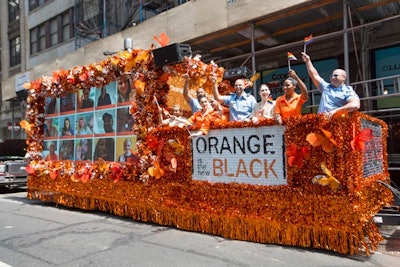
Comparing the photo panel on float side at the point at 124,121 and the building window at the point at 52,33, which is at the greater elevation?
the building window at the point at 52,33

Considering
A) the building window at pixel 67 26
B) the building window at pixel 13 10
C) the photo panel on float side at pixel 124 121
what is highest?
the building window at pixel 13 10

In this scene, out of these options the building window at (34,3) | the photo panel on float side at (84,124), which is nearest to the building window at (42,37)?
the building window at (34,3)

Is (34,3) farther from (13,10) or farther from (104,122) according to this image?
(104,122)

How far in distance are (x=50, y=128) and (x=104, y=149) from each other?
257 centimetres

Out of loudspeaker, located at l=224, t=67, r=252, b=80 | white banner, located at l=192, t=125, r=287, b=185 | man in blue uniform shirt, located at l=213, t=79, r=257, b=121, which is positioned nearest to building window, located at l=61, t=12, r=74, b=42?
loudspeaker, located at l=224, t=67, r=252, b=80

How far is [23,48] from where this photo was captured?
26.3 meters

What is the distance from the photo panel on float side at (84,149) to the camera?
7734 millimetres

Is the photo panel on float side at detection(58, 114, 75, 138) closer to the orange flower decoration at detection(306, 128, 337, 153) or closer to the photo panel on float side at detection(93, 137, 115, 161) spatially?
the photo panel on float side at detection(93, 137, 115, 161)

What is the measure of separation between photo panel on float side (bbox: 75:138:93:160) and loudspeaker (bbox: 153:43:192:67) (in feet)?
8.84

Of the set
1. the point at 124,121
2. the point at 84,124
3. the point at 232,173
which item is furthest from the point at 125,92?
the point at 232,173

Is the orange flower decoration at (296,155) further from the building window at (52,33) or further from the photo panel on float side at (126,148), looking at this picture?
the building window at (52,33)

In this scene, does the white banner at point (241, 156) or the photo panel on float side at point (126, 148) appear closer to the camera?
the white banner at point (241, 156)

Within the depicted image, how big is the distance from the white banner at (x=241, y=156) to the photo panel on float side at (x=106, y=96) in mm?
2447

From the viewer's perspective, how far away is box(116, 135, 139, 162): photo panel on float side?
6.77 meters
